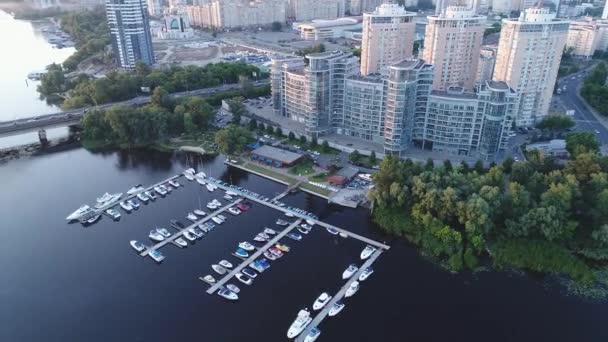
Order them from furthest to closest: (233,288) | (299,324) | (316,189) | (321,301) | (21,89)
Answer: (21,89), (316,189), (233,288), (321,301), (299,324)

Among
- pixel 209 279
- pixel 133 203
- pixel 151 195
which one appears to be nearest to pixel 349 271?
pixel 209 279

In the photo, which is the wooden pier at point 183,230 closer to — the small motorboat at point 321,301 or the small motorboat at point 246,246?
the small motorboat at point 246,246

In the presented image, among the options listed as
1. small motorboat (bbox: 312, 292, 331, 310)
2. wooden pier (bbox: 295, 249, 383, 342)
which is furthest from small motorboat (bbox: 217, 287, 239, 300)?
wooden pier (bbox: 295, 249, 383, 342)

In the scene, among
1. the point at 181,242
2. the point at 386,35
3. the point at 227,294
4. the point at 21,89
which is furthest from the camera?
the point at 21,89

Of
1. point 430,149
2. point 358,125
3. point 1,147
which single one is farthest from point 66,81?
point 430,149

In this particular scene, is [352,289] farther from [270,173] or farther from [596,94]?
[596,94]

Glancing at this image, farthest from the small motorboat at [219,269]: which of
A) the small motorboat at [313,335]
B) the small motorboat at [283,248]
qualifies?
the small motorboat at [313,335]
